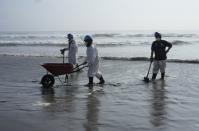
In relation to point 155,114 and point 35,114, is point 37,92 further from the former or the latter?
point 155,114

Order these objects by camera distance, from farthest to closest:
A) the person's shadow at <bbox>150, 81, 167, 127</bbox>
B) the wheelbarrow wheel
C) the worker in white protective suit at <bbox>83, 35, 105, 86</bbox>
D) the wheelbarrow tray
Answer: the wheelbarrow wheel
the worker in white protective suit at <bbox>83, 35, 105, 86</bbox>
the wheelbarrow tray
the person's shadow at <bbox>150, 81, 167, 127</bbox>

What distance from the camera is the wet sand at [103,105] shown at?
7.94 m

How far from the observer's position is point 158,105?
1000cm

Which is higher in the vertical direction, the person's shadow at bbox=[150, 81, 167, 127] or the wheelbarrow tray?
the wheelbarrow tray

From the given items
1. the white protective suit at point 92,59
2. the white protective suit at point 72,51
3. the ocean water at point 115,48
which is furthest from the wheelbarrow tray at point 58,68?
the ocean water at point 115,48

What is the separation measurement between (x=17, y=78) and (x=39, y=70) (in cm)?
330

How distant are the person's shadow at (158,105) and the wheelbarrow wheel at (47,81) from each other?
328cm

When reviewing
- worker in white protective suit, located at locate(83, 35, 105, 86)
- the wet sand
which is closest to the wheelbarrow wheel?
the wet sand

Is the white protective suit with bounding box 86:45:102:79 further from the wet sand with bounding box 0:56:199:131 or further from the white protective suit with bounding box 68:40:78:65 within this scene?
the white protective suit with bounding box 68:40:78:65

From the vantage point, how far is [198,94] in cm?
1174

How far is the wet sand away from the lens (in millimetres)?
7941

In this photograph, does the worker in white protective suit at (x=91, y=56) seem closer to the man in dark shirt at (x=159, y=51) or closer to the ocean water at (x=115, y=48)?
the man in dark shirt at (x=159, y=51)

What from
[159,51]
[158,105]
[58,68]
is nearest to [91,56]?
[58,68]

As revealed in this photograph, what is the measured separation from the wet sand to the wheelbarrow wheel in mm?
206
